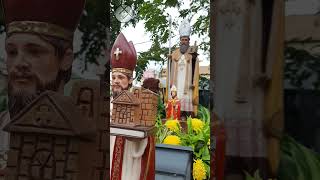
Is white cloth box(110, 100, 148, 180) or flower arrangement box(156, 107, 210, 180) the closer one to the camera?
white cloth box(110, 100, 148, 180)

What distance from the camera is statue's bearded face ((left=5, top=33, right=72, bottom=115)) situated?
6.41 ft

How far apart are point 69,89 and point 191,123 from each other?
5.35 meters

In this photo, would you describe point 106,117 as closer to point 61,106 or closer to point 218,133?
point 61,106

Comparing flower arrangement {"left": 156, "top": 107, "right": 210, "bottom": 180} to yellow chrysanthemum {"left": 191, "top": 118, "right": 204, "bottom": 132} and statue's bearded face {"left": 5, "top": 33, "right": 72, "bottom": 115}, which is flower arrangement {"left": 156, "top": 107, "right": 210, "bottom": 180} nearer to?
yellow chrysanthemum {"left": 191, "top": 118, "right": 204, "bottom": 132}

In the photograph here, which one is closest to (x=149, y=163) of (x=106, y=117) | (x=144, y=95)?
(x=144, y=95)

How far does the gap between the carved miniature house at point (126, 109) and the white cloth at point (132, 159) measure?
0.21 m

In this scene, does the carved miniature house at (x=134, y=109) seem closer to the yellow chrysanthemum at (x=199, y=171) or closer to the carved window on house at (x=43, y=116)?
the yellow chrysanthemum at (x=199, y=171)

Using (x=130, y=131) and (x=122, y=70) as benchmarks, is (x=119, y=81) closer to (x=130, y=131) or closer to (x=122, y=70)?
A: (x=122, y=70)

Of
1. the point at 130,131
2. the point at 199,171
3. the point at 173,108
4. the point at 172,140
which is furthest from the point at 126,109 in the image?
the point at 173,108

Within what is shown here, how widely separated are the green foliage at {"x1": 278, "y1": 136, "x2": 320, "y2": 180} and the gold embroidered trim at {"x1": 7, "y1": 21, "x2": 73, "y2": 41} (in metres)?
0.96

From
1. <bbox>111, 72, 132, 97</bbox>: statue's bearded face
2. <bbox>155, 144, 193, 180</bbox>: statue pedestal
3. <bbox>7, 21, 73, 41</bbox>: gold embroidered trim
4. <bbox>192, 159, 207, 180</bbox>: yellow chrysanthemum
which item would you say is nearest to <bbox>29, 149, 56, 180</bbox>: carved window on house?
<bbox>7, 21, 73, 41</bbox>: gold embroidered trim

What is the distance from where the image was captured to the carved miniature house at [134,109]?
4.39 meters

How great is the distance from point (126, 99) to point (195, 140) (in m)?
2.18

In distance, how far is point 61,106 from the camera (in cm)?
192
